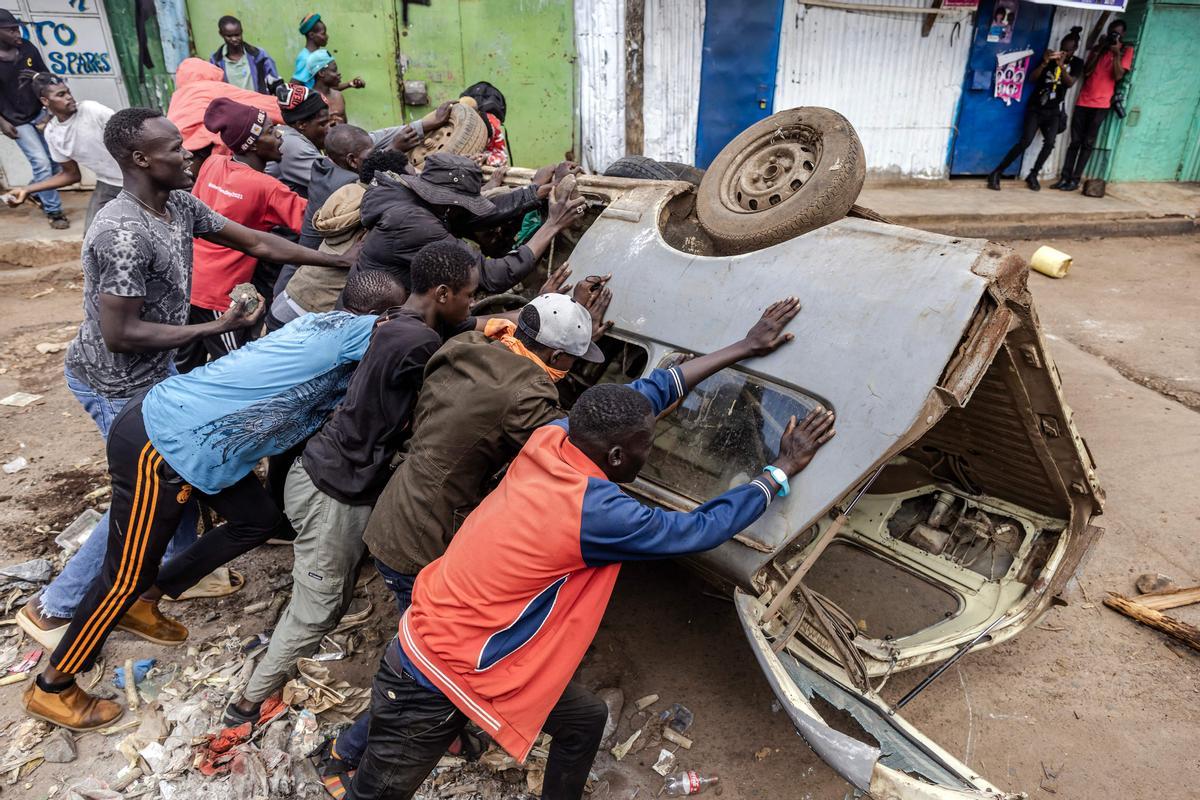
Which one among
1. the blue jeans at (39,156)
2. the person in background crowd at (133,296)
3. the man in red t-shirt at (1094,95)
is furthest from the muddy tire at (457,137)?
the man in red t-shirt at (1094,95)

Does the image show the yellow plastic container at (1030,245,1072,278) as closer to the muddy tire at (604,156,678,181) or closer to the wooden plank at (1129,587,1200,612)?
the wooden plank at (1129,587,1200,612)

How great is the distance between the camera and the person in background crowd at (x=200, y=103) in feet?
15.7

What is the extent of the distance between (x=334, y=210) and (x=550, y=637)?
266 centimetres

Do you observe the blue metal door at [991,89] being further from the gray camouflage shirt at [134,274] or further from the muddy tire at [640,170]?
the gray camouflage shirt at [134,274]

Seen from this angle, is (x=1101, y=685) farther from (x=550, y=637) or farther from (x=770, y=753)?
(x=550, y=637)

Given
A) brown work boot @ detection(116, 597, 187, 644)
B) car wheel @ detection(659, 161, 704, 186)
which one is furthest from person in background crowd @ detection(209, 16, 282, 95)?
brown work boot @ detection(116, 597, 187, 644)

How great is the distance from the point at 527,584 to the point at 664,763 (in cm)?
129

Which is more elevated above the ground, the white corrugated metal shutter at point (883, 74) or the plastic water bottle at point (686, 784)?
the white corrugated metal shutter at point (883, 74)

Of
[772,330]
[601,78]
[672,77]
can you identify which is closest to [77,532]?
[772,330]

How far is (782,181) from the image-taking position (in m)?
3.17

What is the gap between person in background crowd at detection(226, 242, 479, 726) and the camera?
2.55 meters

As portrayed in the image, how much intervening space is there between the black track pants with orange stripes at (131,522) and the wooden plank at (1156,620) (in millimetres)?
3822

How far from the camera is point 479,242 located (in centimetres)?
427

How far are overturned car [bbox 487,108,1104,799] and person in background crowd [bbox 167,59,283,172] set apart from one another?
260 cm
